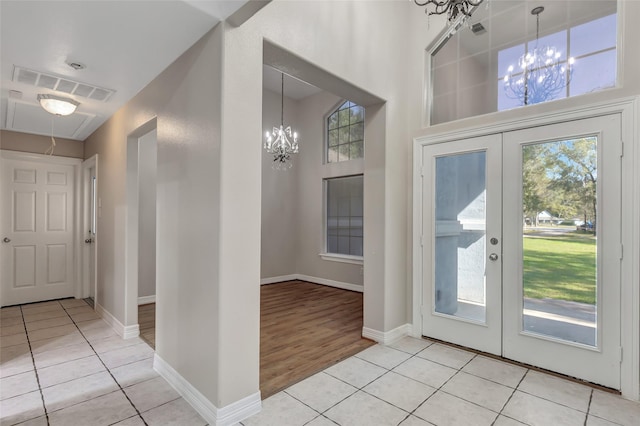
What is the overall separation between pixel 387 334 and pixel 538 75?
111 inches

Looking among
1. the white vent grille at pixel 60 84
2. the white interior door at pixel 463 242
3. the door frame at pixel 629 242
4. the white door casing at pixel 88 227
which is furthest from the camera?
the white door casing at pixel 88 227

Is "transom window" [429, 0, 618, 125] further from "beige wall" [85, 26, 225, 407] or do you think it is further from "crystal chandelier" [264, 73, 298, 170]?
"crystal chandelier" [264, 73, 298, 170]

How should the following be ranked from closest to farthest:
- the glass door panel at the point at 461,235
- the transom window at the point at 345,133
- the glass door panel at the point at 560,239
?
the glass door panel at the point at 560,239 → the glass door panel at the point at 461,235 → the transom window at the point at 345,133

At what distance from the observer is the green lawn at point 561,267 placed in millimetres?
2551

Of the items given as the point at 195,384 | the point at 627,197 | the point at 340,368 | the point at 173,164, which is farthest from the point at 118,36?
the point at 627,197

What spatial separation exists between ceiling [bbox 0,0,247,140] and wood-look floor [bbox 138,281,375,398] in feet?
8.51

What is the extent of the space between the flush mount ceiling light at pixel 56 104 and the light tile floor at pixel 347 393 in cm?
236

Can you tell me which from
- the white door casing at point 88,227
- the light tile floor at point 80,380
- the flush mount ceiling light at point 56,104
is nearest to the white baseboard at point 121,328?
the light tile floor at point 80,380

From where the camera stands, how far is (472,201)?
125 inches

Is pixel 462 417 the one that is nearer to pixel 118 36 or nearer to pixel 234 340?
pixel 234 340

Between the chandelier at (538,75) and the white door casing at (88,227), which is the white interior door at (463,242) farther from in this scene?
the white door casing at (88,227)

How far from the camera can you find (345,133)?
6.12 meters

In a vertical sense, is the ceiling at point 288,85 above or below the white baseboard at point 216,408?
above

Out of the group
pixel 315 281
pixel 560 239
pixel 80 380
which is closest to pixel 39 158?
pixel 80 380
